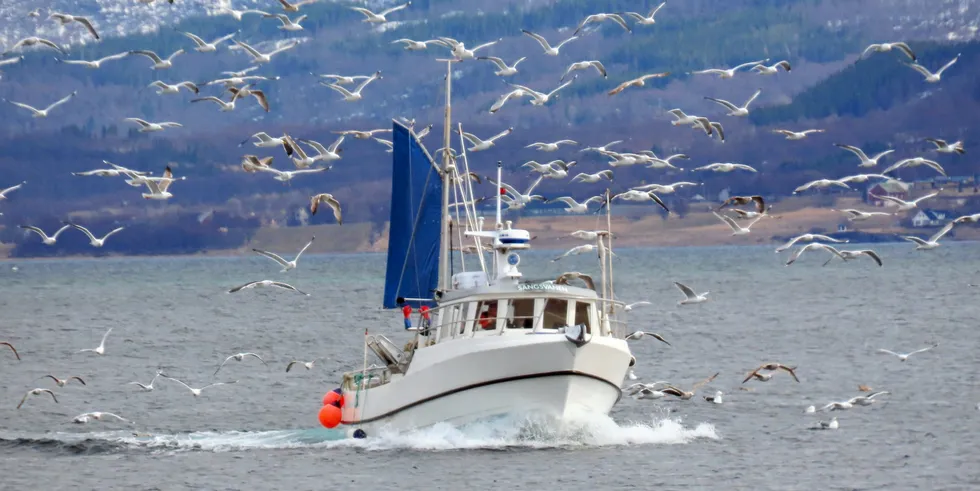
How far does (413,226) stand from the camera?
2025 inches

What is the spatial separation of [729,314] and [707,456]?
248ft

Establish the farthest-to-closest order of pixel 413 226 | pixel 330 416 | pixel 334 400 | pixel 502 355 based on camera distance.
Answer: pixel 413 226 < pixel 334 400 < pixel 330 416 < pixel 502 355

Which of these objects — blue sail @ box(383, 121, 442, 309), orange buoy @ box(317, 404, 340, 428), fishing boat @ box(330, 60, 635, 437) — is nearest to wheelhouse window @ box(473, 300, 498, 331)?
fishing boat @ box(330, 60, 635, 437)

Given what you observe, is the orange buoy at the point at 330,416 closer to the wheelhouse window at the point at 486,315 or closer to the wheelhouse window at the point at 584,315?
the wheelhouse window at the point at 486,315

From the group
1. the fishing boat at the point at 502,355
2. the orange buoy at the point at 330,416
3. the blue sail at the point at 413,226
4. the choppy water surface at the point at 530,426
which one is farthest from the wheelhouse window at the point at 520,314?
the orange buoy at the point at 330,416

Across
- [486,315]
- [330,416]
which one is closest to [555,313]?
[486,315]

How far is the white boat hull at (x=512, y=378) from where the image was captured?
146ft

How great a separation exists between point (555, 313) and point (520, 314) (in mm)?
882

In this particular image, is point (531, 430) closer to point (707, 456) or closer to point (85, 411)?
point (707, 456)

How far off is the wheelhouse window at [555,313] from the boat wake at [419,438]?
8.06 feet

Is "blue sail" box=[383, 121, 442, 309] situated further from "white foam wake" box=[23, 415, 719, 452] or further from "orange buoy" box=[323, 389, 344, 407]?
"white foam wake" box=[23, 415, 719, 452]

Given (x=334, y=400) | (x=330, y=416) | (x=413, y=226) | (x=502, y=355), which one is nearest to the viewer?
(x=502, y=355)

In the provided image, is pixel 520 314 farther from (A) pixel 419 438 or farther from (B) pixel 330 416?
(B) pixel 330 416

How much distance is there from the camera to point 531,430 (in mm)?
45188
